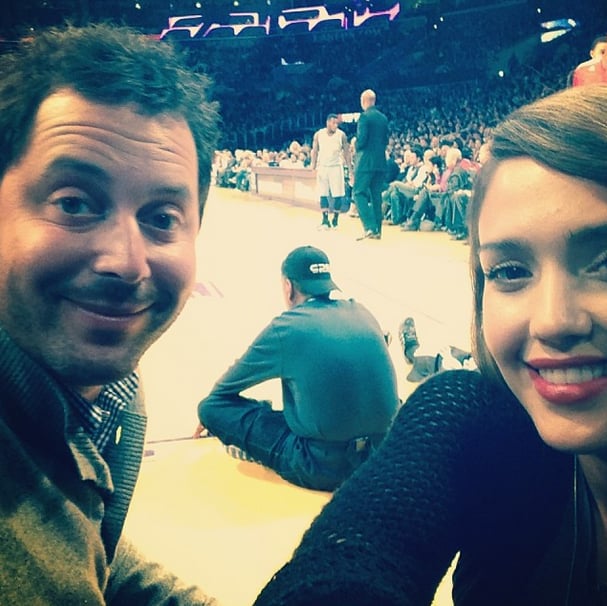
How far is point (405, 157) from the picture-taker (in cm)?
475

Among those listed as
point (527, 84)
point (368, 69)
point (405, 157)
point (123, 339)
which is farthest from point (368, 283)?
point (123, 339)

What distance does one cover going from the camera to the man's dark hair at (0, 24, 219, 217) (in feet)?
2.77

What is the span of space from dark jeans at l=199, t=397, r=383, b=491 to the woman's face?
4.48 ft

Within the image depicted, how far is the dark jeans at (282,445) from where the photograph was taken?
2.01 metres

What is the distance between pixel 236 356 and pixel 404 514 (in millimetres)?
2363

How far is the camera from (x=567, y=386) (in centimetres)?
67

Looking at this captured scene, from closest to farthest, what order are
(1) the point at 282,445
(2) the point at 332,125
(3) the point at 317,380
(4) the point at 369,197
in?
(3) the point at 317,380 → (1) the point at 282,445 → (2) the point at 332,125 → (4) the point at 369,197

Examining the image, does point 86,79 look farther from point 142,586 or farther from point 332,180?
point 332,180

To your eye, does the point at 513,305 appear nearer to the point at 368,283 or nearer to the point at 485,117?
the point at 485,117

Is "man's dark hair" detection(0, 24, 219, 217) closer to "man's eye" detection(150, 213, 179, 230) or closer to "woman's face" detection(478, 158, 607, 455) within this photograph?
"man's eye" detection(150, 213, 179, 230)

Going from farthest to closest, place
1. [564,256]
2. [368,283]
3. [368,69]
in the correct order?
[368,283] < [368,69] < [564,256]

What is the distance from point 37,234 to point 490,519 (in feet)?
2.26

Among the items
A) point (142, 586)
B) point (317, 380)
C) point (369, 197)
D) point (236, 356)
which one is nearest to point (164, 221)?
point (142, 586)

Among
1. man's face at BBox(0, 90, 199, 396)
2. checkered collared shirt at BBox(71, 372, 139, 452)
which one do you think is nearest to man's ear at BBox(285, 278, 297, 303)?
checkered collared shirt at BBox(71, 372, 139, 452)
